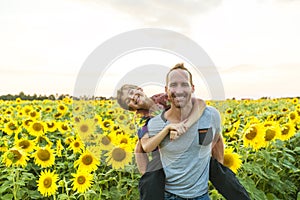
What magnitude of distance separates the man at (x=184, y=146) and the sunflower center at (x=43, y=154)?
134cm

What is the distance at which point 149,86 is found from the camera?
2635 millimetres

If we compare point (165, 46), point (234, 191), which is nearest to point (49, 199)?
point (234, 191)

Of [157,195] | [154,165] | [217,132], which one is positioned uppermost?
[217,132]

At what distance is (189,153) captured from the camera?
2.80m

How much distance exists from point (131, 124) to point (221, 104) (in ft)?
3.46

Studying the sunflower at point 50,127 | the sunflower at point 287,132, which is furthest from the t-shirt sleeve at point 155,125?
the sunflower at point 50,127

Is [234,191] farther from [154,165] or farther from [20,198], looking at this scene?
[20,198]

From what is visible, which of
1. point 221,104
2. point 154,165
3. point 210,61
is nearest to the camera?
point 210,61

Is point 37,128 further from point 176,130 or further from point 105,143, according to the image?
point 176,130

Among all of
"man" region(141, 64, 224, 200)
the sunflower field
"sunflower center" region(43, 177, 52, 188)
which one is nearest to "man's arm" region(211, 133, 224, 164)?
"man" region(141, 64, 224, 200)

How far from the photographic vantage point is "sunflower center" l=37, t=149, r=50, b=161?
149 inches

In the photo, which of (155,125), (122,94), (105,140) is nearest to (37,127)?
(105,140)

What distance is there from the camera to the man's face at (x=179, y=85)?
101 inches

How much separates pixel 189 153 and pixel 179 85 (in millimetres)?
521
